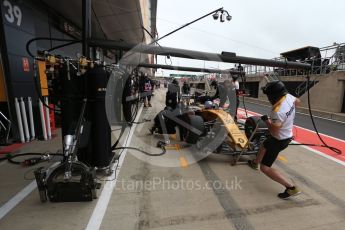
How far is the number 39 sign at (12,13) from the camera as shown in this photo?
5664mm

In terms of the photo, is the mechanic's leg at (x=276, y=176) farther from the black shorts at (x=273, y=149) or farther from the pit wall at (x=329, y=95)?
the pit wall at (x=329, y=95)

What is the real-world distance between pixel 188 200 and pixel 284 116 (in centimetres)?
193

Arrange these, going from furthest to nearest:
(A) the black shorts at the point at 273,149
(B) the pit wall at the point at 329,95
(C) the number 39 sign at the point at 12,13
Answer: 1. (B) the pit wall at the point at 329,95
2. (C) the number 39 sign at the point at 12,13
3. (A) the black shorts at the point at 273,149

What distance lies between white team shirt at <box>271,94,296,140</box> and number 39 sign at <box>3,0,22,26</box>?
658cm

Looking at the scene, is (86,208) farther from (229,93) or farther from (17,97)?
(229,93)

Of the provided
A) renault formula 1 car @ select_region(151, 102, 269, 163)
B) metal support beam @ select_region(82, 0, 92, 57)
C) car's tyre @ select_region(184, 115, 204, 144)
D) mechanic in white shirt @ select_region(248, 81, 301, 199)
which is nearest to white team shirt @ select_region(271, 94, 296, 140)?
mechanic in white shirt @ select_region(248, 81, 301, 199)

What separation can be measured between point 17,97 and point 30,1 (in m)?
2.97

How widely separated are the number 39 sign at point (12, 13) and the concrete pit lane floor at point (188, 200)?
371cm

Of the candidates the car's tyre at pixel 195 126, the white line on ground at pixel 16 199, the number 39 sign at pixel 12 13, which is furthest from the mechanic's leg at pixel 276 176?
the number 39 sign at pixel 12 13

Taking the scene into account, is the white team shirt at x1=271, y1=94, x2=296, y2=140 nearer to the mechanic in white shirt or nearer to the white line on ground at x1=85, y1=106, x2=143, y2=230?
the mechanic in white shirt

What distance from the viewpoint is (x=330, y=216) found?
302 cm

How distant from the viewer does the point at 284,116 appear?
11.4 ft

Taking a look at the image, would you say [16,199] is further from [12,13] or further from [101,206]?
[12,13]


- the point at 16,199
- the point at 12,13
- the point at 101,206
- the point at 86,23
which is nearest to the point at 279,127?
the point at 101,206
